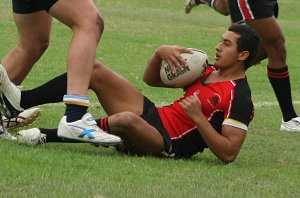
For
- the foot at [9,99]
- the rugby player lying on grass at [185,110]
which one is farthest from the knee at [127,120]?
the foot at [9,99]

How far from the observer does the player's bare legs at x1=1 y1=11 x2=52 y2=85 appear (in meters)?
7.01

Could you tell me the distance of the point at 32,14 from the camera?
22.6 ft

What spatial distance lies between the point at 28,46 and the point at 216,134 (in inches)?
74.8

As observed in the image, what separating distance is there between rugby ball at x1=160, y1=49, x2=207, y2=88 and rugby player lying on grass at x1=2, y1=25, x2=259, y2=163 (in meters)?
0.04

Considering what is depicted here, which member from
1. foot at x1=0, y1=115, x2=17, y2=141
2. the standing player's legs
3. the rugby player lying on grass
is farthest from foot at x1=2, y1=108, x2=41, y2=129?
the standing player's legs

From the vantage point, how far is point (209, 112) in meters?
6.29

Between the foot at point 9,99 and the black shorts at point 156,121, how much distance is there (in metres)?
0.90

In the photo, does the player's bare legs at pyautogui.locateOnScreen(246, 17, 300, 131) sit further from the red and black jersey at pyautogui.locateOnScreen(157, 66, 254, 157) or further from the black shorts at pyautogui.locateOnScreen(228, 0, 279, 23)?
the red and black jersey at pyautogui.locateOnScreen(157, 66, 254, 157)

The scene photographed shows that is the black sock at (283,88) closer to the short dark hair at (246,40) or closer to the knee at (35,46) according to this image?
the short dark hair at (246,40)

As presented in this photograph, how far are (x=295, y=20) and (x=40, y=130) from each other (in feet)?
85.4

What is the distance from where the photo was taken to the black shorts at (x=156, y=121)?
6.22 metres

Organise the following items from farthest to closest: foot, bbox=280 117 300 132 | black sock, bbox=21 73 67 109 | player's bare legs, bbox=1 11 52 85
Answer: foot, bbox=280 117 300 132, player's bare legs, bbox=1 11 52 85, black sock, bbox=21 73 67 109

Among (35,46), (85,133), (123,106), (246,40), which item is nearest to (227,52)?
(246,40)

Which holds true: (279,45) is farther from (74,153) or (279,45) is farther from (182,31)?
(182,31)
